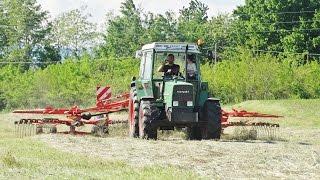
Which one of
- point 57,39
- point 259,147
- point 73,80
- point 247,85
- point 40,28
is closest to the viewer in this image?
point 259,147

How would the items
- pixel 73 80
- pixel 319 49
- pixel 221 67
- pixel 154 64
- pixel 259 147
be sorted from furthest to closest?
pixel 319 49, pixel 73 80, pixel 221 67, pixel 154 64, pixel 259 147

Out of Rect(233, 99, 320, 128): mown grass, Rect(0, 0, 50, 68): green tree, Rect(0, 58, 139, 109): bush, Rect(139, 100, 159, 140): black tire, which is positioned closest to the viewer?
Rect(139, 100, 159, 140): black tire

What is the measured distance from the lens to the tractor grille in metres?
17.4

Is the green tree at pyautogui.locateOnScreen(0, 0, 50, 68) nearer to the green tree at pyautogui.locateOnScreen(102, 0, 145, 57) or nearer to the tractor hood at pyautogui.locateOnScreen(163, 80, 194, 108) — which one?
the green tree at pyautogui.locateOnScreen(102, 0, 145, 57)

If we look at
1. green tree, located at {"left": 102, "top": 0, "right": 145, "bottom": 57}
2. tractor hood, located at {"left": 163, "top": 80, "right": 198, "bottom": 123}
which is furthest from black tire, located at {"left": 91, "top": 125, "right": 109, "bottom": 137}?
green tree, located at {"left": 102, "top": 0, "right": 145, "bottom": 57}

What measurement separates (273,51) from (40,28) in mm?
26937

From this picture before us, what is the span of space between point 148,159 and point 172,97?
4899 mm

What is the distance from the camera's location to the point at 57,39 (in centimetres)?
8788

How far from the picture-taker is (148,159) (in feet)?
41.3

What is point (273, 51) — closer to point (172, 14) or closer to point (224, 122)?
point (172, 14)

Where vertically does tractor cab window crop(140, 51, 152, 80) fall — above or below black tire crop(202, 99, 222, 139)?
above

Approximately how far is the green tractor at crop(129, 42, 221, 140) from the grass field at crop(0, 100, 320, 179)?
1.40 m

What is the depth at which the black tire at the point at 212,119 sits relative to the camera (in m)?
17.5

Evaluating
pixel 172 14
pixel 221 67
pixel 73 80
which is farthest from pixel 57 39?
pixel 221 67
